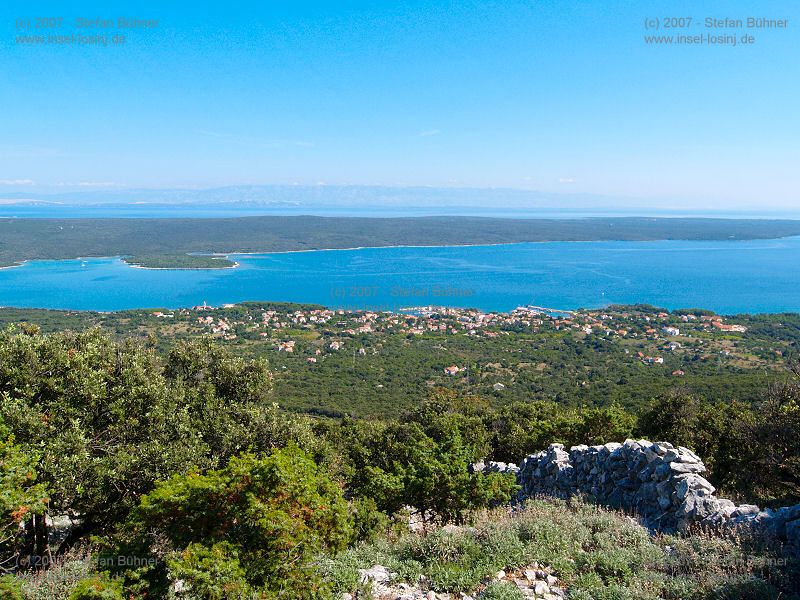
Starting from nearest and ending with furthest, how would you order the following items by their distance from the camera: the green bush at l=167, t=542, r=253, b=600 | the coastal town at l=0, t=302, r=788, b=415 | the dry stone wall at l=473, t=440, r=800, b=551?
the green bush at l=167, t=542, r=253, b=600 → the dry stone wall at l=473, t=440, r=800, b=551 → the coastal town at l=0, t=302, r=788, b=415

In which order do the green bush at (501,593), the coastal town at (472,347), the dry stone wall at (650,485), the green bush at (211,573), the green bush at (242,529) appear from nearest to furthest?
the green bush at (211,573), the green bush at (242,529), the green bush at (501,593), the dry stone wall at (650,485), the coastal town at (472,347)

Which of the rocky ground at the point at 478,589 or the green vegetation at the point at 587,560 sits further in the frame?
the rocky ground at the point at 478,589

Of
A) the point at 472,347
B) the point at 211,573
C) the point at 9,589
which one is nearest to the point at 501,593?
the point at 211,573

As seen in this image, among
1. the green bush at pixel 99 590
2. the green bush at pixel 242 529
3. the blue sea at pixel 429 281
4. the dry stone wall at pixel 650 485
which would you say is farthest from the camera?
the blue sea at pixel 429 281

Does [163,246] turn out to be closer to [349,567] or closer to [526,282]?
[526,282]

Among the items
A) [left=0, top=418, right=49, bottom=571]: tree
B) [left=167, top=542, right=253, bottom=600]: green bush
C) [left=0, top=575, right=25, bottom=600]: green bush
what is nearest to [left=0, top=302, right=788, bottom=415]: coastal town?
[left=0, top=418, right=49, bottom=571]: tree

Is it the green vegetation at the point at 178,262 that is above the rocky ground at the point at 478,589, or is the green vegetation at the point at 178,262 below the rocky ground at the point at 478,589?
below

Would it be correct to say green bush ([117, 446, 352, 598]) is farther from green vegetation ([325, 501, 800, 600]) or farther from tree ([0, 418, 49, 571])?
tree ([0, 418, 49, 571])

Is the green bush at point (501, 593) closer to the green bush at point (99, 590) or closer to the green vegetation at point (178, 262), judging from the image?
the green bush at point (99, 590)

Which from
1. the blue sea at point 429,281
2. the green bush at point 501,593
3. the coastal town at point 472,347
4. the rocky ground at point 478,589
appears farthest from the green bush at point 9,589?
the blue sea at point 429,281
